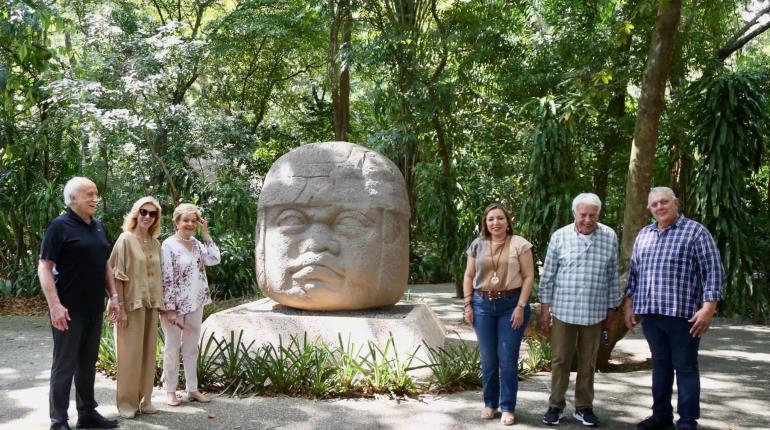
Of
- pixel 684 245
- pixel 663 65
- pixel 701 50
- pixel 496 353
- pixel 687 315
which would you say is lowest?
pixel 496 353

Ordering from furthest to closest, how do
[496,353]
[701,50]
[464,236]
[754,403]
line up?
[464,236] → [701,50] → [754,403] → [496,353]

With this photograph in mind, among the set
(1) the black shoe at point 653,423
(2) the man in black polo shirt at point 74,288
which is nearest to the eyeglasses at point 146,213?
(2) the man in black polo shirt at point 74,288

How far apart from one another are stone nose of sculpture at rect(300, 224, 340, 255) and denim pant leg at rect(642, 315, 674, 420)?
277cm

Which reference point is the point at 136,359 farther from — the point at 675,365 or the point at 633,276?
the point at 675,365

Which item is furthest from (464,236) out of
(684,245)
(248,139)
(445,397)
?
(684,245)

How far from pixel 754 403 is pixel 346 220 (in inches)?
135

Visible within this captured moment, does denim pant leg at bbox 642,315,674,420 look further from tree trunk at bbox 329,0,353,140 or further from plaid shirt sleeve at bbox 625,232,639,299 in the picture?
tree trunk at bbox 329,0,353,140

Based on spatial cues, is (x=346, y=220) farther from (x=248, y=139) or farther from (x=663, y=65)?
(x=248, y=139)

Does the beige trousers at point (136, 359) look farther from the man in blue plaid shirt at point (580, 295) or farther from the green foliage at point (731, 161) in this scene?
the green foliage at point (731, 161)

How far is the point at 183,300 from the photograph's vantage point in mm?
4625

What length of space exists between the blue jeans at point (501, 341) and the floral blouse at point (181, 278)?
191 centimetres

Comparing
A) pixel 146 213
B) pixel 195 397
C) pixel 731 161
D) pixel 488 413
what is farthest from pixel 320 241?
pixel 731 161

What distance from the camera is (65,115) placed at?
974cm

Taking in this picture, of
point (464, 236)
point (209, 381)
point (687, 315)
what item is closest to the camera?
point (687, 315)
